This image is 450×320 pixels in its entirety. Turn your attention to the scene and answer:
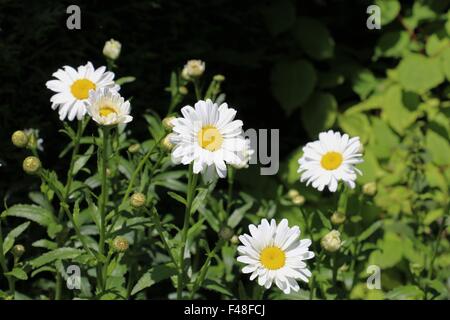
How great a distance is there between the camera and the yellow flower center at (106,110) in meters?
1.74

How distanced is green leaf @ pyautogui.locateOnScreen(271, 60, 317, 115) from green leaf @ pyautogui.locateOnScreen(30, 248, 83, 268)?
1.31 m

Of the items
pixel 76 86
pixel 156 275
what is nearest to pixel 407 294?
pixel 156 275

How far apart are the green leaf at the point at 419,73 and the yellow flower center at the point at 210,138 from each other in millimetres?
1351

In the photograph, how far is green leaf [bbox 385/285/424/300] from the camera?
221 cm

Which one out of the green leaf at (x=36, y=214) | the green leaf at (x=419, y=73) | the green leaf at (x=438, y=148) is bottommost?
the green leaf at (x=36, y=214)

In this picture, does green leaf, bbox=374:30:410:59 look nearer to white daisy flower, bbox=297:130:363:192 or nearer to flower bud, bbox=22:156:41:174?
white daisy flower, bbox=297:130:363:192

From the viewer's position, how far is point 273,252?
5.95 feet

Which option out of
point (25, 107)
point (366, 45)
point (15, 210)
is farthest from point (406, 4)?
point (15, 210)

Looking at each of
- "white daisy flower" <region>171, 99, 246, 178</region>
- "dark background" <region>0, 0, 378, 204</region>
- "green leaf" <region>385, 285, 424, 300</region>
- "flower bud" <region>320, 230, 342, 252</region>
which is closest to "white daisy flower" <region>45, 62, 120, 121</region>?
"white daisy flower" <region>171, 99, 246, 178</region>

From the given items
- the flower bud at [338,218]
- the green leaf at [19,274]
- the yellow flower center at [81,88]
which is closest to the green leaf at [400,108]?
the flower bud at [338,218]

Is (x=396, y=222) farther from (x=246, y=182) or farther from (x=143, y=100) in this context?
(x=143, y=100)

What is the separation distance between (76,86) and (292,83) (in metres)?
1.33

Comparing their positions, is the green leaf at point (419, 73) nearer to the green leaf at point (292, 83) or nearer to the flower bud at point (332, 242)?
the green leaf at point (292, 83)

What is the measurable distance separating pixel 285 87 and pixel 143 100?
686mm
